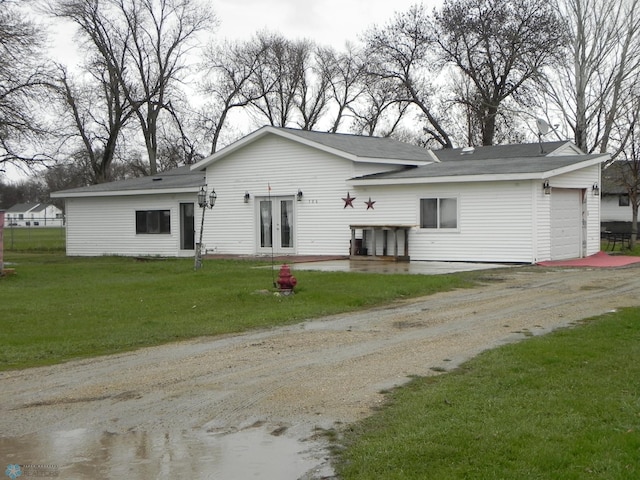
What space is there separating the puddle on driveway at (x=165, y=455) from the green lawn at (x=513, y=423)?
0.39 m

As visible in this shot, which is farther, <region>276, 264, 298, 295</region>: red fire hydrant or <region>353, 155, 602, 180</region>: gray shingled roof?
<region>353, 155, 602, 180</region>: gray shingled roof

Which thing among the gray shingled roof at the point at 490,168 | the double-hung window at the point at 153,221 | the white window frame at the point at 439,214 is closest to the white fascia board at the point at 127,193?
the double-hung window at the point at 153,221

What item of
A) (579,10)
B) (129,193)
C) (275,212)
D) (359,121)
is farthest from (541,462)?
(359,121)

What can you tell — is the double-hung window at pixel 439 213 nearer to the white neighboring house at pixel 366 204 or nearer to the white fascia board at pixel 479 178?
the white neighboring house at pixel 366 204

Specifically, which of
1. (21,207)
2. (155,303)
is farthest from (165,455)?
(21,207)

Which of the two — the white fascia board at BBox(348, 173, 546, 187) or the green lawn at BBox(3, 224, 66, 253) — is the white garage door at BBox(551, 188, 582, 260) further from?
the green lawn at BBox(3, 224, 66, 253)

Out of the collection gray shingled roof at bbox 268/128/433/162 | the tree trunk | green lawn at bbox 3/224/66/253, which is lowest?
green lawn at bbox 3/224/66/253

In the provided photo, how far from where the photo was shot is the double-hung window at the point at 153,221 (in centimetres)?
2794

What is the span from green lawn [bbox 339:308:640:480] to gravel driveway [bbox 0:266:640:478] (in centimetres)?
38

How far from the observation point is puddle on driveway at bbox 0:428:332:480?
5082mm

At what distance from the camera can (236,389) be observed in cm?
726

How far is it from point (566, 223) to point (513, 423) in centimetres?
1701

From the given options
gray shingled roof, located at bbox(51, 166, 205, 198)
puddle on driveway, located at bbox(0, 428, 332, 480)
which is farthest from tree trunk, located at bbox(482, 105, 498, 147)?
puddle on driveway, located at bbox(0, 428, 332, 480)

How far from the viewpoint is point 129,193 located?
2827cm
